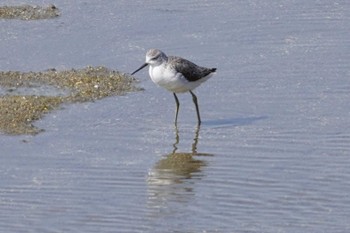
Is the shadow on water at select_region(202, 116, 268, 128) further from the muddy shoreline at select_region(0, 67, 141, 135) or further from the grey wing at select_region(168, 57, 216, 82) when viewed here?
the muddy shoreline at select_region(0, 67, 141, 135)

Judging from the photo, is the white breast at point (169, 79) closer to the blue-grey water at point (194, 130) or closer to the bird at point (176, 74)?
the bird at point (176, 74)

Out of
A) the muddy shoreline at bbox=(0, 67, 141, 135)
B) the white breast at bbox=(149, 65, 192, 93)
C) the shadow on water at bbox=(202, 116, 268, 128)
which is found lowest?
the muddy shoreline at bbox=(0, 67, 141, 135)

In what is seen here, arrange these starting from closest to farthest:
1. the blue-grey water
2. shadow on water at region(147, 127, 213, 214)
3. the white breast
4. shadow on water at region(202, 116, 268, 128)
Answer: the blue-grey water, shadow on water at region(147, 127, 213, 214), shadow on water at region(202, 116, 268, 128), the white breast

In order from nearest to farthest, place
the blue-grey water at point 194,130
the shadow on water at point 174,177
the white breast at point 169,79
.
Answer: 1. the blue-grey water at point 194,130
2. the shadow on water at point 174,177
3. the white breast at point 169,79

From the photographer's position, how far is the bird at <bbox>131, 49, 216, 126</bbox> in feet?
41.5

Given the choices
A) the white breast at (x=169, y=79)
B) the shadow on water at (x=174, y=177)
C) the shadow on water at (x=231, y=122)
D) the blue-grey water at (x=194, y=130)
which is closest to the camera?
the blue-grey water at (x=194, y=130)

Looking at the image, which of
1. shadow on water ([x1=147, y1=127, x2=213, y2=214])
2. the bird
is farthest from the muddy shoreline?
shadow on water ([x1=147, y1=127, x2=213, y2=214])

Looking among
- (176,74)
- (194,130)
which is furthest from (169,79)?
(194,130)

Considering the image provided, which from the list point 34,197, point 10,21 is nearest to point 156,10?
point 10,21

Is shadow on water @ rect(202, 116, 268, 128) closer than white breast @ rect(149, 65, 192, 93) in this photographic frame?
Yes

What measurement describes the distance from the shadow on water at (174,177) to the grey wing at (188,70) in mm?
985

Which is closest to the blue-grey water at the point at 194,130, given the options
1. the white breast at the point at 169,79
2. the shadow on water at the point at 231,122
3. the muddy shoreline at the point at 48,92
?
the shadow on water at the point at 231,122

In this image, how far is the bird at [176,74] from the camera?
12.6m

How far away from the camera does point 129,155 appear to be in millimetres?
11305
